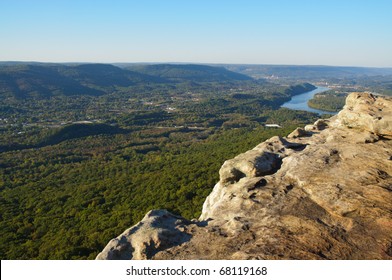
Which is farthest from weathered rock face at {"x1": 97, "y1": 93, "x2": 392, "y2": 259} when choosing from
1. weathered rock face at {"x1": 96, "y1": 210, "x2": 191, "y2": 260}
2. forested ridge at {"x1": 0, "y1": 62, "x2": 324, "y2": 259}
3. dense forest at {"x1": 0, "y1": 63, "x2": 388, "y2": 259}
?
dense forest at {"x1": 0, "y1": 63, "x2": 388, "y2": 259}

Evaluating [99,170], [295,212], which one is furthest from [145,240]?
[99,170]

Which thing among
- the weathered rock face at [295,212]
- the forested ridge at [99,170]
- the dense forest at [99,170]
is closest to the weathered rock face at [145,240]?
the weathered rock face at [295,212]

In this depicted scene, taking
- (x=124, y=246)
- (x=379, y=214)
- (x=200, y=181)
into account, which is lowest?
(x=200, y=181)

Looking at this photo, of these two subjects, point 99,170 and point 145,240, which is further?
point 99,170

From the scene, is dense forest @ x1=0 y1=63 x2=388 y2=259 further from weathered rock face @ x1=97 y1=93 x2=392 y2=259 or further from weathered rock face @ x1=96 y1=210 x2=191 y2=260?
weathered rock face @ x1=96 y1=210 x2=191 y2=260

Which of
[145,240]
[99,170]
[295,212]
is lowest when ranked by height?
[99,170]

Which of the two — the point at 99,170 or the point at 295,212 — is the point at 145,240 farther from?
the point at 99,170

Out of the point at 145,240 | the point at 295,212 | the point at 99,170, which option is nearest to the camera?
the point at 145,240

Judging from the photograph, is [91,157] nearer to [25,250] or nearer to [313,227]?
[25,250]

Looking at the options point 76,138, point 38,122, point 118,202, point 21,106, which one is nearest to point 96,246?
point 118,202
